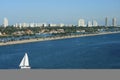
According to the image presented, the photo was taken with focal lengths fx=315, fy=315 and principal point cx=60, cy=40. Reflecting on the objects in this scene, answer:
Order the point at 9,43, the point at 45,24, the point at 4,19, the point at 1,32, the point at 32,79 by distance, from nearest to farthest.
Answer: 1. the point at 32,79
2. the point at 9,43
3. the point at 1,32
4. the point at 4,19
5. the point at 45,24

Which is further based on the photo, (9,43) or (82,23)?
(82,23)

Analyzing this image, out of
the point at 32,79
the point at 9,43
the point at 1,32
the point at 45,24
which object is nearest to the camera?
the point at 32,79

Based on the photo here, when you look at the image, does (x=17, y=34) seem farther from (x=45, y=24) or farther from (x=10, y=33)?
(x=45, y=24)

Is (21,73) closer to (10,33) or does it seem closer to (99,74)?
(99,74)

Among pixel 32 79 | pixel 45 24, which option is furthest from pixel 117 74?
pixel 45 24

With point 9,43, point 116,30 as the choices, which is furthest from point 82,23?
point 9,43

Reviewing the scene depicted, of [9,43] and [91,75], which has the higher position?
[91,75]

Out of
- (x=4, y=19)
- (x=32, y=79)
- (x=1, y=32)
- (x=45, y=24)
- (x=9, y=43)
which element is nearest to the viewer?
(x=32, y=79)

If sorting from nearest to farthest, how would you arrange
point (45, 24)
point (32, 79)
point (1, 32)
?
point (32, 79) → point (1, 32) → point (45, 24)

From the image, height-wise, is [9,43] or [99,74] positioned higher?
[99,74]
